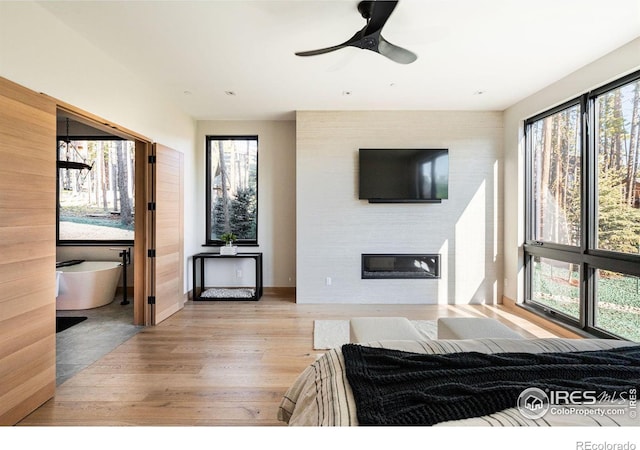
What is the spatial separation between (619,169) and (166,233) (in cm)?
474

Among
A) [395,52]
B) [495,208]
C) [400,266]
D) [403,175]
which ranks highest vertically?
[395,52]

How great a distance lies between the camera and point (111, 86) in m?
2.74

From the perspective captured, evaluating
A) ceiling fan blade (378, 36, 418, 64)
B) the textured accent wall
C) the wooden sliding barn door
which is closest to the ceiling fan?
ceiling fan blade (378, 36, 418, 64)

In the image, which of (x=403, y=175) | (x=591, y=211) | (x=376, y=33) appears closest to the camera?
(x=376, y=33)

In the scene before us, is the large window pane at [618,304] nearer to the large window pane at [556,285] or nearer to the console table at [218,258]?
the large window pane at [556,285]

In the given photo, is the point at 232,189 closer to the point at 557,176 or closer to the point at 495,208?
the point at 495,208

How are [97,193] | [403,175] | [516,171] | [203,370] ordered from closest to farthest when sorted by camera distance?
1. [203,370]
2. [516,171]
3. [403,175]
4. [97,193]

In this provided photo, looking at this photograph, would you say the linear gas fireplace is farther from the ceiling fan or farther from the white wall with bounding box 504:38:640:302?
the ceiling fan

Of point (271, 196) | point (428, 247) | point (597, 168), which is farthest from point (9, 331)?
point (597, 168)

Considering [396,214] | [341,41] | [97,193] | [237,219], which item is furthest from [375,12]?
[97,193]

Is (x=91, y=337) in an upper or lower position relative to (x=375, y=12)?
lower

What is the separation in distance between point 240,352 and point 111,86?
9.00 feet

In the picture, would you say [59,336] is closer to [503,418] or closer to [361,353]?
[361,353]

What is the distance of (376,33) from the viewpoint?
2.04 m
